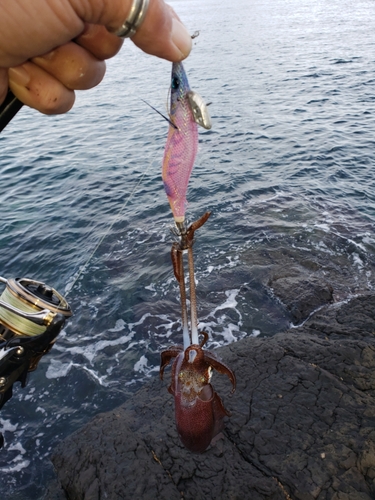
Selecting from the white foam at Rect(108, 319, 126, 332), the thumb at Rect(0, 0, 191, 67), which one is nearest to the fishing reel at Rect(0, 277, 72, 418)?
the thumb at Rect(0, 0, 191, 67)

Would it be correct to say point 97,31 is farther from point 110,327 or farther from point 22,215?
point 22,215

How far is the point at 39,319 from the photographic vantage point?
2805mm

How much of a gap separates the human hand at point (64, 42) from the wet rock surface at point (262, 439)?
3.41m

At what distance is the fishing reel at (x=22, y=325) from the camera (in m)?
2.83

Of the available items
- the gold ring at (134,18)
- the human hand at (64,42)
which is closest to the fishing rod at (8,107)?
the human hand at (64,42)

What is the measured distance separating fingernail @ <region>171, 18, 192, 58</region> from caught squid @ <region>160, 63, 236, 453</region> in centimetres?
13

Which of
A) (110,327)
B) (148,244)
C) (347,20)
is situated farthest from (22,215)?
(347,20)

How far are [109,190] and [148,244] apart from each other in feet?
11.5

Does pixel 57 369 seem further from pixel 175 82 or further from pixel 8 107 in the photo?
pixel 175 82

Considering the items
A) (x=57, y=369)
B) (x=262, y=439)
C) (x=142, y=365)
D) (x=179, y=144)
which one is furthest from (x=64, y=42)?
(x=57, y=369)

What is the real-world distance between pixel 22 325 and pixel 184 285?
4.01 feet

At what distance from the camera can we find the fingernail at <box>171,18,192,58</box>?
1.83 m

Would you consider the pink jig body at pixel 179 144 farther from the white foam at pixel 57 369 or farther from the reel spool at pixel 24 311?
the white foam at pixel 57 369

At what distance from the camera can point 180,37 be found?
1.85 m
